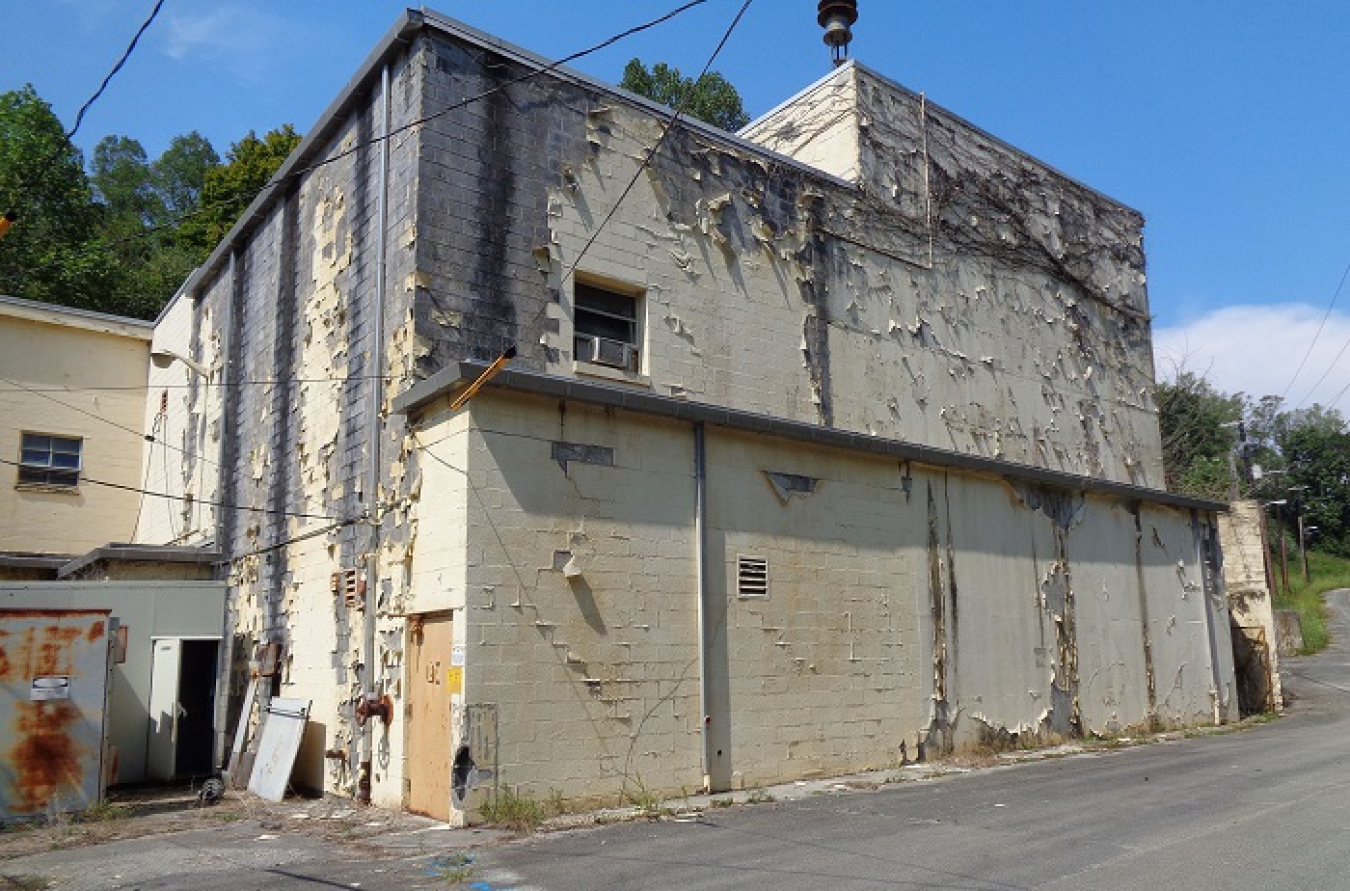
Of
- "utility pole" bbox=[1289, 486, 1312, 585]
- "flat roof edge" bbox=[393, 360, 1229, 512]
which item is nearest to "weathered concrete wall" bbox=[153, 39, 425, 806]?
"flat roof edge" bbox=[393, 360, 1229, 512]

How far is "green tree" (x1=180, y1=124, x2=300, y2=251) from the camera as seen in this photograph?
1405 inches

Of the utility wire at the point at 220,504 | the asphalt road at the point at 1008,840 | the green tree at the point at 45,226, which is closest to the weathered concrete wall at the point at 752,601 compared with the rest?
the asphalt road at the point at 1008,840

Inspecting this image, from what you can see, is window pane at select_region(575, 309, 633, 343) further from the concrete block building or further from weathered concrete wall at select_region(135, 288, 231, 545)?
A: weathered concrete wall at select_region(135, 288, 231, 545)

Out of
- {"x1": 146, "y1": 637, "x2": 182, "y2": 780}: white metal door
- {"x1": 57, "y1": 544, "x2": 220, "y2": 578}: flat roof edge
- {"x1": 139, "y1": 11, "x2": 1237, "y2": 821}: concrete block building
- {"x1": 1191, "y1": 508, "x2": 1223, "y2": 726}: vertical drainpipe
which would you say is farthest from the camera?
{"x1": 1191, "y1": 508, "x2": 1223, "y2": 726}: vertical drainpipe

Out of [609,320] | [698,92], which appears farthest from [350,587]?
[698,92]

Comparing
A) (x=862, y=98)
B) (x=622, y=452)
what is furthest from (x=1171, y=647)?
(x=622, y=452)

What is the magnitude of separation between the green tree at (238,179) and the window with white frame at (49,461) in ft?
50.0

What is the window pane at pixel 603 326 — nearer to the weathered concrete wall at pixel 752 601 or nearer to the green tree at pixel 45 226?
the weathered concrete wall at pixel 752 601

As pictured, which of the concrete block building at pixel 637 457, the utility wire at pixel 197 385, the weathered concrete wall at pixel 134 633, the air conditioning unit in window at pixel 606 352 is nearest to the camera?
the concrete block building at pixel 637 457

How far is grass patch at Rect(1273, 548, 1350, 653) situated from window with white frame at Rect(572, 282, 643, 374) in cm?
3110

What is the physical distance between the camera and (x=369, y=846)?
9266mm

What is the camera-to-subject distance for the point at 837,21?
20.4 meters

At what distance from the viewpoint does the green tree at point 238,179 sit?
35.7m

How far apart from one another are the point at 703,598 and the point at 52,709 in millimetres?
7051
